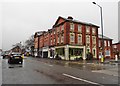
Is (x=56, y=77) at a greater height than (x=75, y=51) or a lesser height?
lesser

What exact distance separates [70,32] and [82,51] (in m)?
6.11

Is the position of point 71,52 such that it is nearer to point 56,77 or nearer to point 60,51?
point 60,51

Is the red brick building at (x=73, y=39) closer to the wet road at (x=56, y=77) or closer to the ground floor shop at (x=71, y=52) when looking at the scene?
the ground floor shop at (x=71, y=52)

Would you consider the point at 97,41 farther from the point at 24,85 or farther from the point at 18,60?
the point at 24,85

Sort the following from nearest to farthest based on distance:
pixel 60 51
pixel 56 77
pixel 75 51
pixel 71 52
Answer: pixel 56 77 → pixel 71 52 → pixel 75 51 → pixel 60 51

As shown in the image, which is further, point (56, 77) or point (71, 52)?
point (71, 52)

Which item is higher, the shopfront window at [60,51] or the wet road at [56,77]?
the shopfront window at [60,51]

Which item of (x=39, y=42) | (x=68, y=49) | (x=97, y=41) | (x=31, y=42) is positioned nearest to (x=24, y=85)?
(x=68, y=49)

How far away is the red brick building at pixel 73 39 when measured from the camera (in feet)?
130

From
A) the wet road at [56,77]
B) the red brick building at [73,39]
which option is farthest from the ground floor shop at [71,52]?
the wet road at [56,77]

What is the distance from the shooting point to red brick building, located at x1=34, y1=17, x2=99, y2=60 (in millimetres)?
39750

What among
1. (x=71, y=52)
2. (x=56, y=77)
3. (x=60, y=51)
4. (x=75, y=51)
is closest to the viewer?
(x=56, y=77)

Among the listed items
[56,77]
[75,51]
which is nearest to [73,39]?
[75,51]

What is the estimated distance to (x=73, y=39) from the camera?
40812 millimetres
